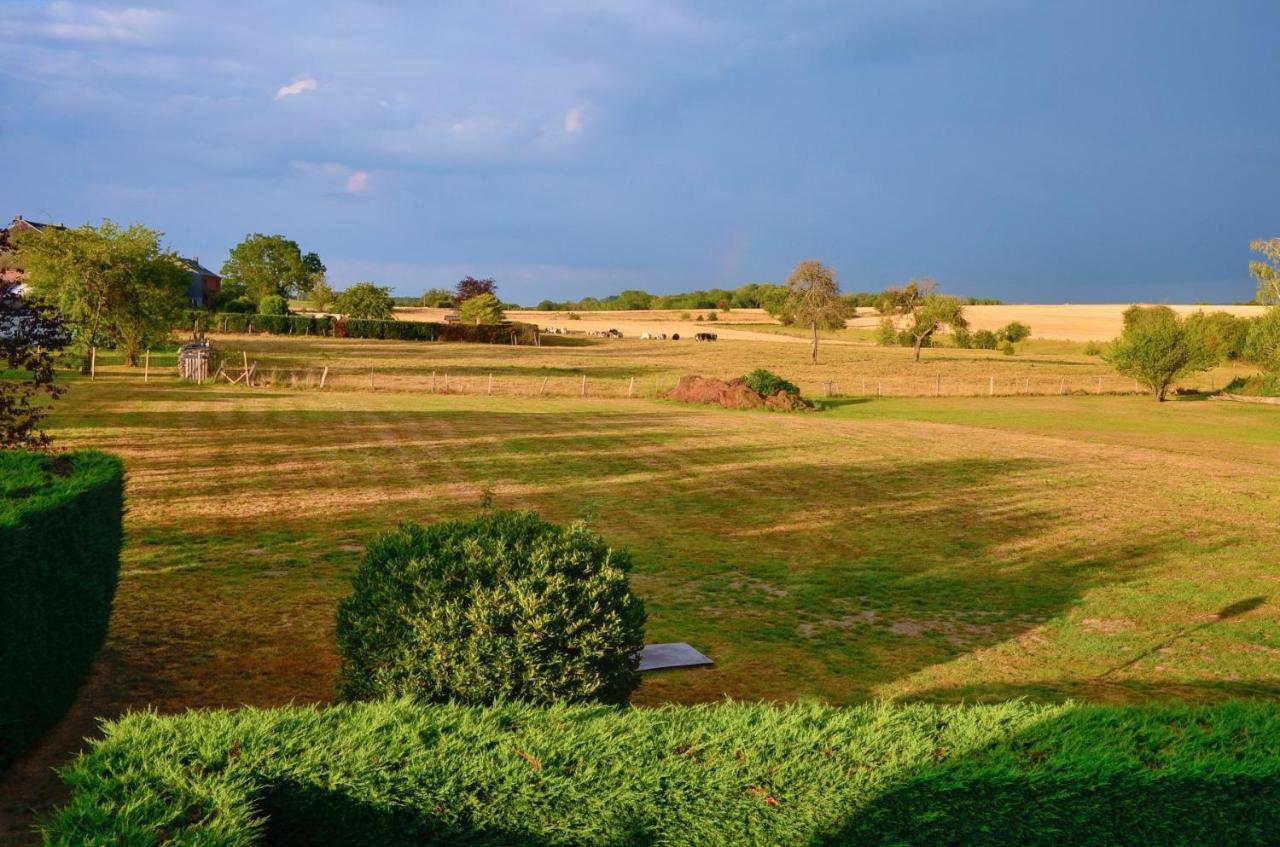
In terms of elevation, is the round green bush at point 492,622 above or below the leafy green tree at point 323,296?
below

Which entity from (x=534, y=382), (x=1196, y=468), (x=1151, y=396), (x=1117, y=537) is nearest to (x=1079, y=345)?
(x=1151, y=396)

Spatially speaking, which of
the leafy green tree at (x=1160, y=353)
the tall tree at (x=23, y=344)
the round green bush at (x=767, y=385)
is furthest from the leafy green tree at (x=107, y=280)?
the leafy green tree at (x=1160, y=353)

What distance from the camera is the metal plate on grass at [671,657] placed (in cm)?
898

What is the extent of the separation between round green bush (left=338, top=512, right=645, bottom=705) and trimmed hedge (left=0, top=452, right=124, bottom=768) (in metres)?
2.16

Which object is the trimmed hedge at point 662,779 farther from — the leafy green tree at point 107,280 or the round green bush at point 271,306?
the round green bush at point 271,306

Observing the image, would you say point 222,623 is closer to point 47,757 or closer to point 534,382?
point 47,757

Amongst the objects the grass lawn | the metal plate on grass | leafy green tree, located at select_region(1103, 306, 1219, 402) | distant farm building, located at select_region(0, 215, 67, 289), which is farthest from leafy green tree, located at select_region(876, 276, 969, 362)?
the metal plate on grass

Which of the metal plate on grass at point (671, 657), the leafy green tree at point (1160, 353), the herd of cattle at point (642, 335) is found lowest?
the metal plate on grass at point (671, 657)

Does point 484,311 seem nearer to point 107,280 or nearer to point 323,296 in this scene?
point 323,296

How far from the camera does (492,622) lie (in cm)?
626

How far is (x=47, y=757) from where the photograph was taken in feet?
22.9

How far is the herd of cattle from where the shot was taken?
112 metres

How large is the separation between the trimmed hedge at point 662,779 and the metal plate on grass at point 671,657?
378cm

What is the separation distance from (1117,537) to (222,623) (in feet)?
46.9
